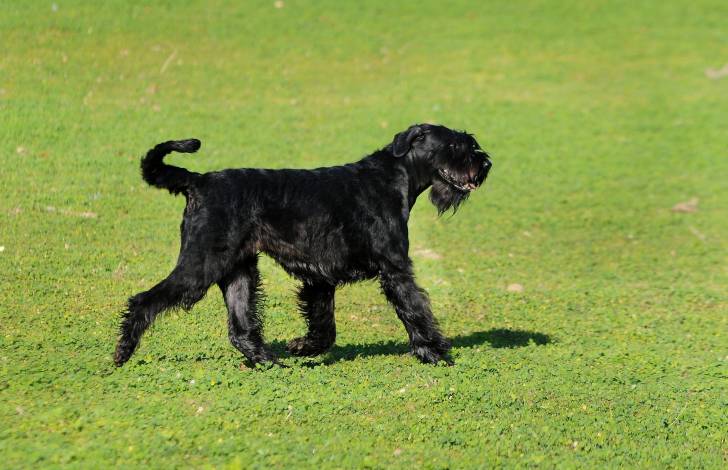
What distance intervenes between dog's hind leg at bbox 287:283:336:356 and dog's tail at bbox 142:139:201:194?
1.74m

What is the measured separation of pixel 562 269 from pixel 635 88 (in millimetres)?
9996

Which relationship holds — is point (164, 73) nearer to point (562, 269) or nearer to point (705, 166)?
point (562, 269)

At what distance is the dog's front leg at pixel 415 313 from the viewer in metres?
9.16

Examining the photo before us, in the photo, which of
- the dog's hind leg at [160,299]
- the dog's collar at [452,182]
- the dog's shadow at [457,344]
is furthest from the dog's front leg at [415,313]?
the dog's hind leg at [160,299]

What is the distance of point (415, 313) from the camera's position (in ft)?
30.0

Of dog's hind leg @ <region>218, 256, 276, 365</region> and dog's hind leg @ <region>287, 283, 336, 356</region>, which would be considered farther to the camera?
dog's hind leg @ <region>287, 283, 336, 356</region>

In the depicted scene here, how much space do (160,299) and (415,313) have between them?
2.34m

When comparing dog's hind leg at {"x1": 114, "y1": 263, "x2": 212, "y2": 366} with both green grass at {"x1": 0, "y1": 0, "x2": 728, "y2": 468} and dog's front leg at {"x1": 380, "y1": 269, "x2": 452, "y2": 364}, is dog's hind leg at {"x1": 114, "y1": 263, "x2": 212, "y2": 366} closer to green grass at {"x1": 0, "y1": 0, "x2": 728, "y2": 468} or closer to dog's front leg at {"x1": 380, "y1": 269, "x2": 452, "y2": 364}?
green grass at {"x1": 0, "y1": 0, "x2": 728, "y2": 468}

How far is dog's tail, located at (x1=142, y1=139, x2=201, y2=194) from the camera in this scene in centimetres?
852

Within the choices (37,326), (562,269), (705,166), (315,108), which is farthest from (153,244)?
(705,166)

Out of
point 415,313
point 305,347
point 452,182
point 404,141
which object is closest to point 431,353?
point 415,313

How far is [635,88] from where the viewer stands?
2319cm

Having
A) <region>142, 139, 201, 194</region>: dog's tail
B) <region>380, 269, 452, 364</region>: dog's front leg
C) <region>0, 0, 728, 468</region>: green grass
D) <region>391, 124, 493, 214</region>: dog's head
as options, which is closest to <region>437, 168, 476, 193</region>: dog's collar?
<region>391, 124, 493, 214</region>: dog's head

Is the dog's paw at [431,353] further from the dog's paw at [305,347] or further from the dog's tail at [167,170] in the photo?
the dog's tail at [167,170]
